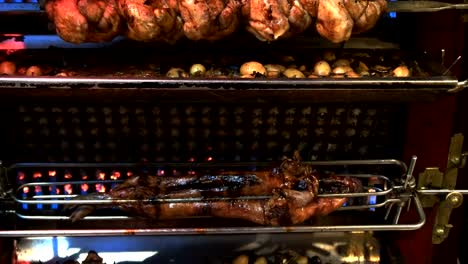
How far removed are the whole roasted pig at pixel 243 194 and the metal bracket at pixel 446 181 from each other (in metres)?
0.37

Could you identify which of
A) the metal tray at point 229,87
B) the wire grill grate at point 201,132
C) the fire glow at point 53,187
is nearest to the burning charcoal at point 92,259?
the fire glow at point 53,187

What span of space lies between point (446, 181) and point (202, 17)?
1152 millimetres

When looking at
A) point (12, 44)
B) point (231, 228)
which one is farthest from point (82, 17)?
point (231, 228)

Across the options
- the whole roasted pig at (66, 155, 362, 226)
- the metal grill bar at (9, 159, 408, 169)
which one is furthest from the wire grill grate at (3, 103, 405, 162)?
the whole roasted pig at (66, 155, 362, 226)

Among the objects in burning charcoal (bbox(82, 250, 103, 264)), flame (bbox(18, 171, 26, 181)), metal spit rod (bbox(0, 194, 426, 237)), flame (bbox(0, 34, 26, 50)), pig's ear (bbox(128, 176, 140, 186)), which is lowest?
burning charcoal (bbox(82, 250, 103, 264))

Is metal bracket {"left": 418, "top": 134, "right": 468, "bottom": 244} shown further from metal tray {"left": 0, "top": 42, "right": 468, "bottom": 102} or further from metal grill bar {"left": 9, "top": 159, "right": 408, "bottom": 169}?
metal tray {"left": 0, "top": 42, "right": 468, "bottom": 102}

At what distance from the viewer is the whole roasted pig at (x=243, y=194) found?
1.74 metres

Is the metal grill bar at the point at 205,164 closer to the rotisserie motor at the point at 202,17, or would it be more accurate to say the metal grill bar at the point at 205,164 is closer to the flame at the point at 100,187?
the flame at the point at 100,187

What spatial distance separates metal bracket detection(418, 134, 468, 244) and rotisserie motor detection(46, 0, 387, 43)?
2.24 feet

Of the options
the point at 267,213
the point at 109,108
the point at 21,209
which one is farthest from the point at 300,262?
the point at 21,209

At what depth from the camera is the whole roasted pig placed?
5.71ft

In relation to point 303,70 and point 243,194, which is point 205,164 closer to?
point 243,194

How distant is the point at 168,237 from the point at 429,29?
50.8 inches

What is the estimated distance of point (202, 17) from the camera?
1.55 m
